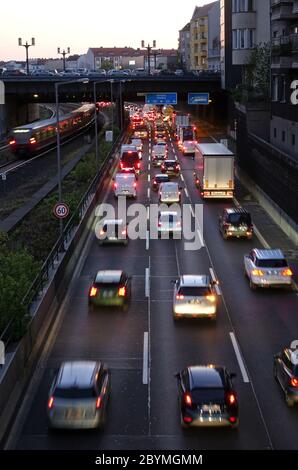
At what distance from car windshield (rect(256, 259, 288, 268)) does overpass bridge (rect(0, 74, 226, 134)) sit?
67622 mm

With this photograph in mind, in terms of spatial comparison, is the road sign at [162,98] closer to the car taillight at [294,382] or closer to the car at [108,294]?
the car at [108,294]

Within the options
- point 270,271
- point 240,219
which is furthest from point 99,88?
point 270,271

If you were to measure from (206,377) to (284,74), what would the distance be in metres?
43.8

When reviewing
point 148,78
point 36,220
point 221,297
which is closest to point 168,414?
point 221,297

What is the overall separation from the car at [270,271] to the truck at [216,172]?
20.2 m

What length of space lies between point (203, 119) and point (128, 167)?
74.3m

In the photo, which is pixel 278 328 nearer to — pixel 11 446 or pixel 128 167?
pixel 11 446

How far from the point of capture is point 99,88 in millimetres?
108625

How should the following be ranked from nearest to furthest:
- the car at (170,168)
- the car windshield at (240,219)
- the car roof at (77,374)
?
the car roof at (77,374)
the car windshield at (240,219)
the car at (170,168)

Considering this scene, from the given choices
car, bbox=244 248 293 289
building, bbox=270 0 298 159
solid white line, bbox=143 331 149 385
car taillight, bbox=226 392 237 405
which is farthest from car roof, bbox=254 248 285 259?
building, bbox=270 0 298 159

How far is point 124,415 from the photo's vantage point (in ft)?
62.6

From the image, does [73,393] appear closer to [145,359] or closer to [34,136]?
[145,359]

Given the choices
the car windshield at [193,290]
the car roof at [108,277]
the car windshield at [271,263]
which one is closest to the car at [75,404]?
the car windshield at [193,290]

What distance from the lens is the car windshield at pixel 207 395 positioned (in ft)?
57.9
